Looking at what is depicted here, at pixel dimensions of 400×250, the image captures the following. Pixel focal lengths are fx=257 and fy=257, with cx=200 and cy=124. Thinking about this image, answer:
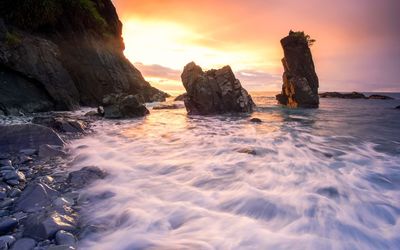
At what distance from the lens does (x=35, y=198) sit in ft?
12.5

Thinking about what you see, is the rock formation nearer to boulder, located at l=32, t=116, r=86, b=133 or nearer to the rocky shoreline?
boulder, located at l=32, t=116, r=86, b=133

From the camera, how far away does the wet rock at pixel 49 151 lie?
6.23 metres

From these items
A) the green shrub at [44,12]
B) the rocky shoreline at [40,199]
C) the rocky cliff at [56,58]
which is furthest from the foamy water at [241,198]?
the green shrub at [44,12]

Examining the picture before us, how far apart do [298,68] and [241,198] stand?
3451cm

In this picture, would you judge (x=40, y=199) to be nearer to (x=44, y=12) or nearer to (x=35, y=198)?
(x=35, y=198)

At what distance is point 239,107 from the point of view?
71.3ft

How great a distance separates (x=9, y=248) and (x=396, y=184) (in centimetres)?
661

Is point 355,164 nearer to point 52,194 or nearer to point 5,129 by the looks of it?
point 52,194

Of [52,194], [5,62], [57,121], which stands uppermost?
[5,62]

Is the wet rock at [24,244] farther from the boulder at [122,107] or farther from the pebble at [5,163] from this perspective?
the boulder at [122,107]

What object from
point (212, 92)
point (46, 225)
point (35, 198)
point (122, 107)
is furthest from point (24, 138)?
point (212, 92)

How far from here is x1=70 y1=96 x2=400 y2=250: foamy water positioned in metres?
3.31

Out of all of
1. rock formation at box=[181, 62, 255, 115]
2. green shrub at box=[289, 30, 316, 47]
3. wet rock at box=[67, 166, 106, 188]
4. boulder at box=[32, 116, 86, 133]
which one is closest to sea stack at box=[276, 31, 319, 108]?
green shrub at box=[289, 30, 316, 47]

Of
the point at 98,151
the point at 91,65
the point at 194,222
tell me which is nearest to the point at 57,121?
the point at 98,151
